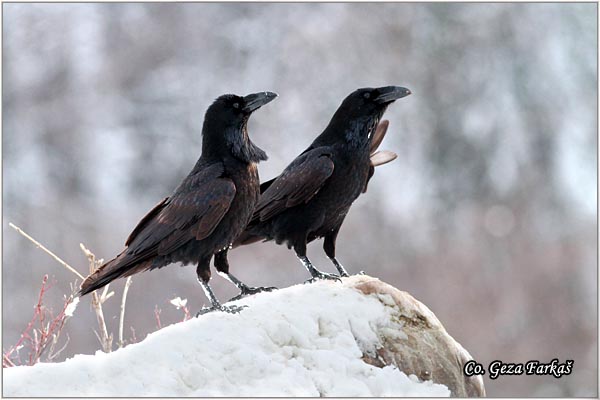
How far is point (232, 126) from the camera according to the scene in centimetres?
650

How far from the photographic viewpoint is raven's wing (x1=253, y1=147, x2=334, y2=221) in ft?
22.6

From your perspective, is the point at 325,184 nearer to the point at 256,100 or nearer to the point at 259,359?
the point at 256,100

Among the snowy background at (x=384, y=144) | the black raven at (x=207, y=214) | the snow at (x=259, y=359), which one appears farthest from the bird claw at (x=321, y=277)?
the snowy background at (x=384, y=144)

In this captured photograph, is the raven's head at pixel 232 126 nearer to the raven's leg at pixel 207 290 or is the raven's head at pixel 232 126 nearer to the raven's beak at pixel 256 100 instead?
the raven's beak at pixel 256 100

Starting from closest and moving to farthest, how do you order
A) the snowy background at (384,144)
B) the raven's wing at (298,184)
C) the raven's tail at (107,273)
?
the raven's tail at (107,273) → the raven's wing at (298,184) → the snowy background at (384,144)

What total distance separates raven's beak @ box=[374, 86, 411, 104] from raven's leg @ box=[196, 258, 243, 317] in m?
2.01

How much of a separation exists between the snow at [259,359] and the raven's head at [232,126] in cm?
106

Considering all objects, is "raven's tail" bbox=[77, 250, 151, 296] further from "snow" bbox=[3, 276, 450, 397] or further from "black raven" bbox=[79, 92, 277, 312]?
"snow" bbox=[3, 276, 450, 397]

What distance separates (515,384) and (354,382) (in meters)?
10.4

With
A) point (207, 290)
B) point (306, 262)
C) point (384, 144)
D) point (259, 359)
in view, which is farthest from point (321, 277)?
point (384, 144)

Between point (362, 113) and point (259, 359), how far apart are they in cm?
266

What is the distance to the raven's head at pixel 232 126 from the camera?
6.46 meters

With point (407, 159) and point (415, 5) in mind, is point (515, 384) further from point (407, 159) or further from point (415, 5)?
point (415, 5)

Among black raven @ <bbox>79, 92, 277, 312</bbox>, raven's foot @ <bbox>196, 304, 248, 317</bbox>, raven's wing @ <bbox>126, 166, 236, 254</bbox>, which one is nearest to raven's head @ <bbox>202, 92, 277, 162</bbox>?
black raven @ <bbox>79, 92, 277, 312</bbox>
